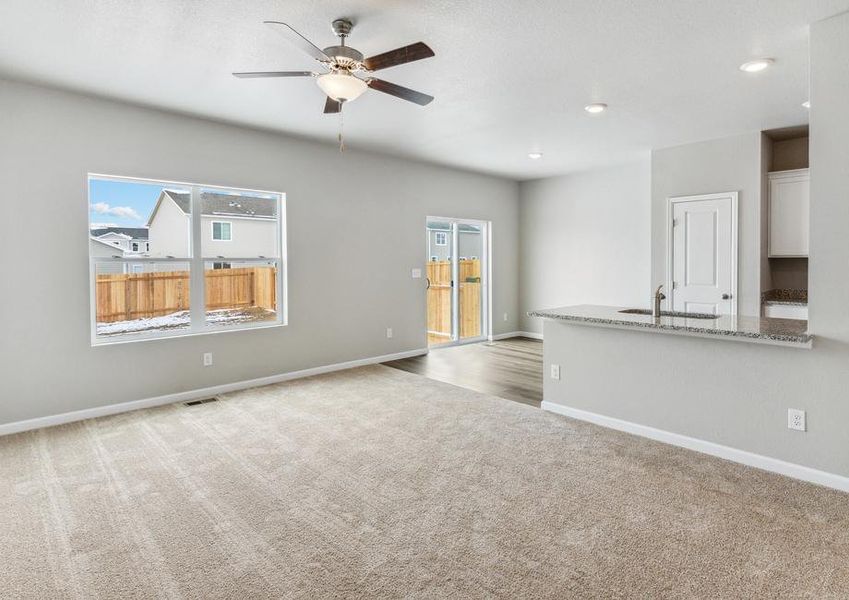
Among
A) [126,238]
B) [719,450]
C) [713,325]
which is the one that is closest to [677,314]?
[713,325]

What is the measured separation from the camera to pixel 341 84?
108 inches

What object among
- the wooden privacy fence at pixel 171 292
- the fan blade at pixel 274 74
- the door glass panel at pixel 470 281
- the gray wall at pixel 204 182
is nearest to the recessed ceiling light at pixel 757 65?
the fan blade at pixel 274 74

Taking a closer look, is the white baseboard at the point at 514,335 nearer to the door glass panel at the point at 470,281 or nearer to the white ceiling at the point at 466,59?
the door glass panel at the point at 470,281

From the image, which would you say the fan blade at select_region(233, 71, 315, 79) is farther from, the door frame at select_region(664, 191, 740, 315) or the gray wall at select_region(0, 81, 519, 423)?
the door frame at select_region(664, 191, 740, 315)

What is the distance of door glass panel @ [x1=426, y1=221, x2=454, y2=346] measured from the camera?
7.02 metres

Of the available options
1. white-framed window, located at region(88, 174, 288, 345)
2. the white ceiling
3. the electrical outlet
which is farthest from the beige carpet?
the white ceiling

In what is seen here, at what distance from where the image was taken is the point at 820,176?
2691 mm

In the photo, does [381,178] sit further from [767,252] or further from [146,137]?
[767,252]

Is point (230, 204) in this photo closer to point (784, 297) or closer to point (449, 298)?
point (449, 298)

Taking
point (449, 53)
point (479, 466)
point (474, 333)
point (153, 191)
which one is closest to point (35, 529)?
point (479, 466)

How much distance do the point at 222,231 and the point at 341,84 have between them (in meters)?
2.63

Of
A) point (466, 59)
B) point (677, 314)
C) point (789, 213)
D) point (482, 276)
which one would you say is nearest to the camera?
point (466, 59)

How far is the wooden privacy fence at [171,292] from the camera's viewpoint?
13.7 feet

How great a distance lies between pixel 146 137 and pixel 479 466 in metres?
3.94
